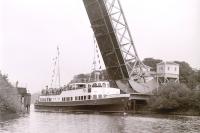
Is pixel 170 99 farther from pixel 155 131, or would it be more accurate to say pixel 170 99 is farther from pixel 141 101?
pixel 155 131

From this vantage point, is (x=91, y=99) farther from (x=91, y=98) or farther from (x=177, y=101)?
(x=177, y=101)

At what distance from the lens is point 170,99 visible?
37.6 m

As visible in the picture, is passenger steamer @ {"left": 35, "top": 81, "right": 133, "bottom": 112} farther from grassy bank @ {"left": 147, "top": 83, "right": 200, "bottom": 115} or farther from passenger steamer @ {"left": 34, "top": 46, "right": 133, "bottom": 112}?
grassy bank @ {"left": 147, "top": 83, "right": 200, "bottom": 115}

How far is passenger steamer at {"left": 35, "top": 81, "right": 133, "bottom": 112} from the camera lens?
36.6 m

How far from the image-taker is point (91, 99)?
38531 mm

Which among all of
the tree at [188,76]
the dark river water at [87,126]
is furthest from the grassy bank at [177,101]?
the dark river water at [87,126]

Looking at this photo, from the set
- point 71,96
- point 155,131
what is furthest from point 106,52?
point 155,131

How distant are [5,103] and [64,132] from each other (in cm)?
850

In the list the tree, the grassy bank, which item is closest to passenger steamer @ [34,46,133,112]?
the grassy bank

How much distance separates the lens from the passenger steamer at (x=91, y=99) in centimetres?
3662

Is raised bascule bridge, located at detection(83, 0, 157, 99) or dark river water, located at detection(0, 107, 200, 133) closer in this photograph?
dark river water, located at detection(0, 107, 200, 133)

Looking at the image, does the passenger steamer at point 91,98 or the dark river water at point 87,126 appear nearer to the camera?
the dark river water at point 87,126

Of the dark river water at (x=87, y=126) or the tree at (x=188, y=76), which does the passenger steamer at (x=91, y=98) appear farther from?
the dark river water at (x=87, y=126)

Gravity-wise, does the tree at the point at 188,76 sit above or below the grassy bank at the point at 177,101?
above
